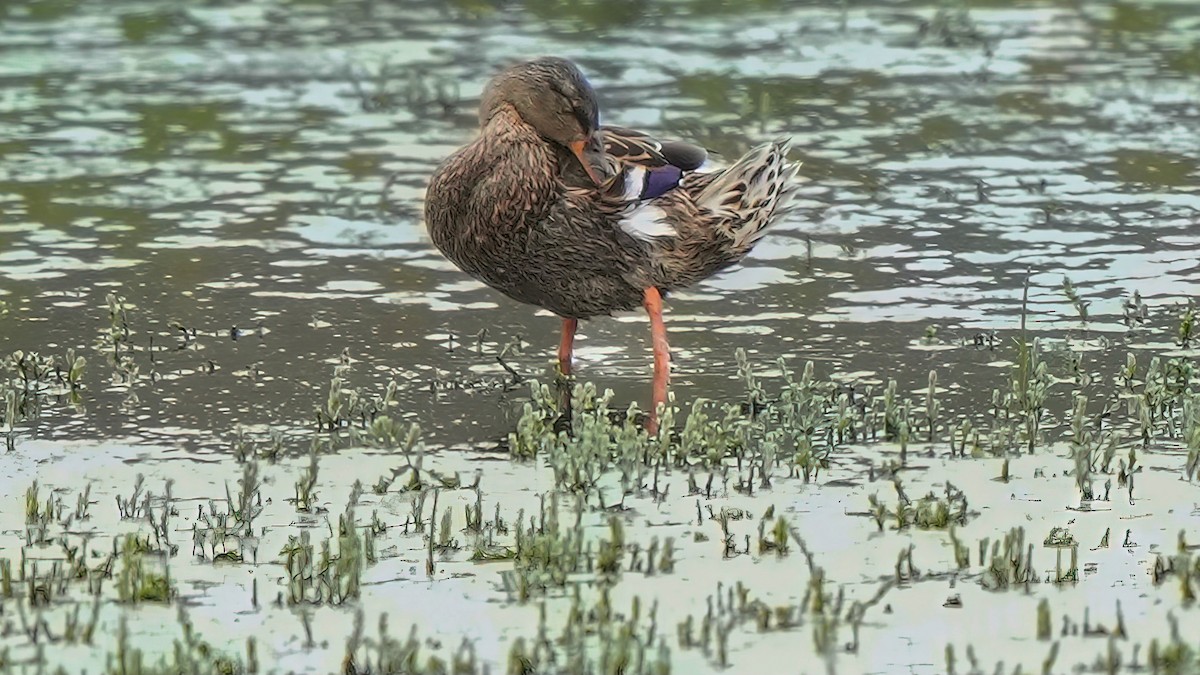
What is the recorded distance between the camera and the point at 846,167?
11.0 metres

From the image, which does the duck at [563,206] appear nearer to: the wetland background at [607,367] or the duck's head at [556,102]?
the duck's head at [556,102]

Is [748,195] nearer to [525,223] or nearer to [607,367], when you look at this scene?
[607,367]

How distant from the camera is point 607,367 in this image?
812 cm

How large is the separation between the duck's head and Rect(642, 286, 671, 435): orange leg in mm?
508

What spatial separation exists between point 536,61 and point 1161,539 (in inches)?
112

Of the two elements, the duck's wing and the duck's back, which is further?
the duck's wing

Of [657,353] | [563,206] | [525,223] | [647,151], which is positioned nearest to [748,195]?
[647,151]

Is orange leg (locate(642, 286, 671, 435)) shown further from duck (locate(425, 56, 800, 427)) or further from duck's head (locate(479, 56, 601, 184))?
duck's head (locate(479, 56, 601, 184))

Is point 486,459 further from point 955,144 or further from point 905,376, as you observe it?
point 955,144

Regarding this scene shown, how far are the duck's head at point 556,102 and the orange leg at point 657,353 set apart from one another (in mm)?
508

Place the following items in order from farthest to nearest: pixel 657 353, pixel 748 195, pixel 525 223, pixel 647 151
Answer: pixel 748 195 → pixel 647 151 → pixel 657 353 → pixel 525 223

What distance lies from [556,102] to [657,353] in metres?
0.97

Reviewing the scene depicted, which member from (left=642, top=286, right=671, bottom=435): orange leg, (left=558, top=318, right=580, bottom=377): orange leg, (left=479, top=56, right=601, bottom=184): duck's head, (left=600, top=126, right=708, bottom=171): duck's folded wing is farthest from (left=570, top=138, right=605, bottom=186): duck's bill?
(left=558, top=318, right=580, bottom=377): orange leg

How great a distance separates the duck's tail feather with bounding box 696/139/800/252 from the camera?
782cm
